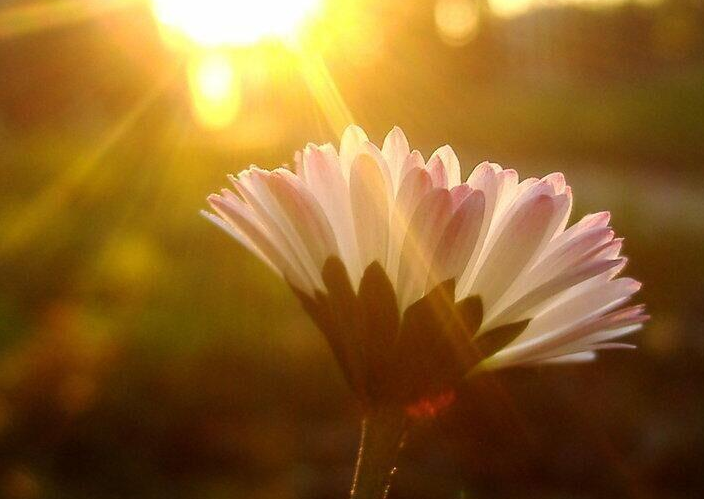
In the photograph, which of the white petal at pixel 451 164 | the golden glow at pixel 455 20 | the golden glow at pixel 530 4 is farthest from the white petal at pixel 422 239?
the golden glow at pixel 530 4

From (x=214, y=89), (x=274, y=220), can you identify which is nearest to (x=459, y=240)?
(x=274, y=220)

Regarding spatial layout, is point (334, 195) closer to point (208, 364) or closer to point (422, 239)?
point (422, 239)

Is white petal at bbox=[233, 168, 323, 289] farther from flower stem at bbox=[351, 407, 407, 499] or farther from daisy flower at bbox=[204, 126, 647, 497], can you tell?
flower stem at bbox=[351, 407, 407, 499]

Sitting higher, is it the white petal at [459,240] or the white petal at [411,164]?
the white petal at [411,164]

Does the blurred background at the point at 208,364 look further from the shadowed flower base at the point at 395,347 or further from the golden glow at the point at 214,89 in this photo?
the golden glow at the point at 214,89

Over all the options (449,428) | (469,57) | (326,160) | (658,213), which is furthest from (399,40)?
(326,160)

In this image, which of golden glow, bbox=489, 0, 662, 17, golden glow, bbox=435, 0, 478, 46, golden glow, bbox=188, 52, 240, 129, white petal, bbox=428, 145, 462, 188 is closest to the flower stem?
white petal, bbox=428, 145, 462, 188

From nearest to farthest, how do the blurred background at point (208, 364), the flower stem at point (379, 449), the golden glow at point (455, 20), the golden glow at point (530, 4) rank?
the flower stem at point (379, 449) → the blurred background at point (208, 364) → the golden glow at point (455, 20) → the golden glow at point (530, 4)
